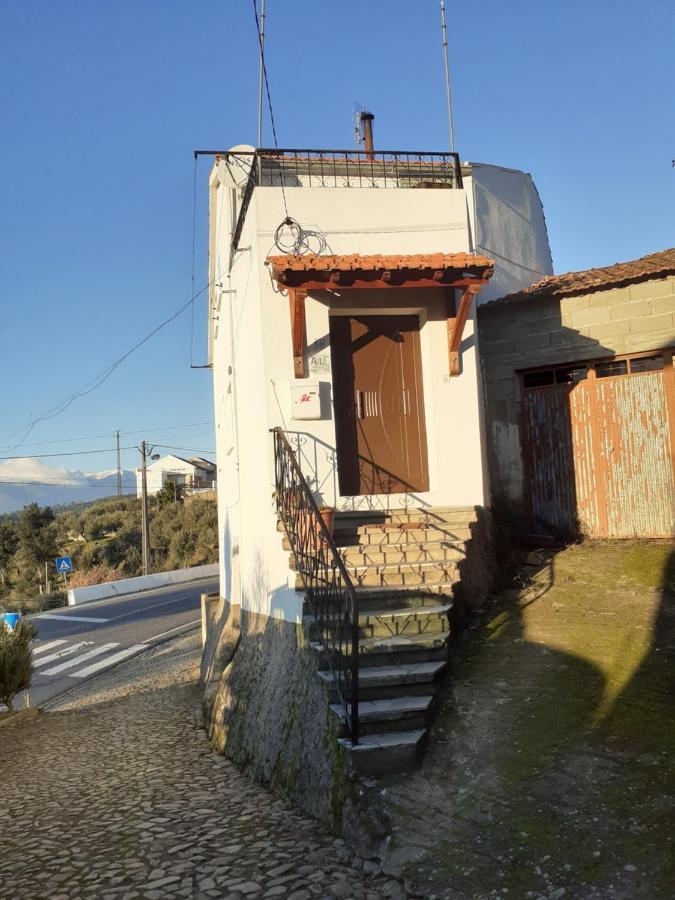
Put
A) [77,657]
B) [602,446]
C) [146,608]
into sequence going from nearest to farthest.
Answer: [602,446] → [77,657] → [146,608]

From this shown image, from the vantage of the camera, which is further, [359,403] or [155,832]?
[359,403]

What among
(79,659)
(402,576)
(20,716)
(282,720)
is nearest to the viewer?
(282,720)

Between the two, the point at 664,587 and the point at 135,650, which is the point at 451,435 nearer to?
the point at 664,587

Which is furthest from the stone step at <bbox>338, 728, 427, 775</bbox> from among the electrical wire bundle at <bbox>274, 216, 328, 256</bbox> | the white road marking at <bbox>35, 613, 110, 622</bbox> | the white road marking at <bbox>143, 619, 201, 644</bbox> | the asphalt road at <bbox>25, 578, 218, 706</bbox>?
the white road marking at <bbox>35, 613, 110, 622</bbox>

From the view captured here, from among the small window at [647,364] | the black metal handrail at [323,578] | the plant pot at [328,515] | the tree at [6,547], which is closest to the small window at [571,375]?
the small window at [647,364]

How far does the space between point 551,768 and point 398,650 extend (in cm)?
152

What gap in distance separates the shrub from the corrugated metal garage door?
8.34 m

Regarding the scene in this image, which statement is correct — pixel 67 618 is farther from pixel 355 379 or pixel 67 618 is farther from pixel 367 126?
pixel 355 379

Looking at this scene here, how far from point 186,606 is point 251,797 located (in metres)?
22.6

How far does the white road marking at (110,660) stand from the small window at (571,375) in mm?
15265

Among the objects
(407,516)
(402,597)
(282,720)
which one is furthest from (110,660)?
(402,597)

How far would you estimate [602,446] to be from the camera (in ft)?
31.1

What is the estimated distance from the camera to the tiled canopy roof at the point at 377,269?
24.6 feet

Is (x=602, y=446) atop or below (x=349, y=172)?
below
